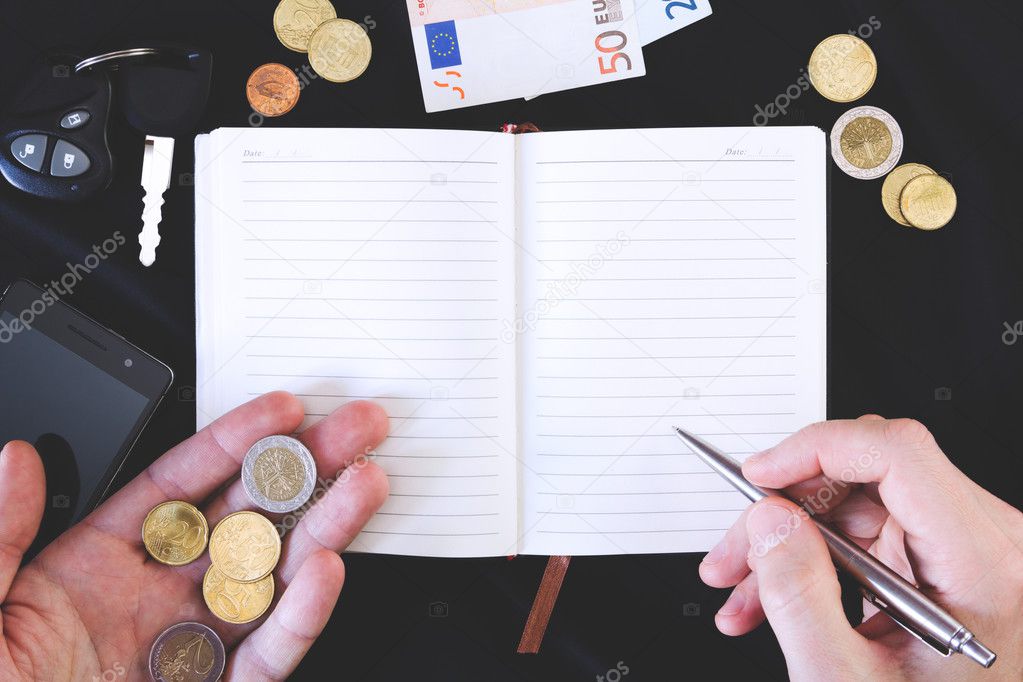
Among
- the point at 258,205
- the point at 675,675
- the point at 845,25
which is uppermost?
the point at 845,25

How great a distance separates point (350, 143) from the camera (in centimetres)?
83

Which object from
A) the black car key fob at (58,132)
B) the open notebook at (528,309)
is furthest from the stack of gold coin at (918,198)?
the black car key fob at (58,132)

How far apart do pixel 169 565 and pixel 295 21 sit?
0.63m

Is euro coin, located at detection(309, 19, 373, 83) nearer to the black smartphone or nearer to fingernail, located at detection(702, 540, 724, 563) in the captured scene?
the black smartphone

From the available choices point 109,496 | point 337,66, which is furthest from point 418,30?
point 109,496

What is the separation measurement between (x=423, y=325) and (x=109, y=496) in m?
0.41

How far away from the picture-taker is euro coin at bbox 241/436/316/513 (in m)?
0.80

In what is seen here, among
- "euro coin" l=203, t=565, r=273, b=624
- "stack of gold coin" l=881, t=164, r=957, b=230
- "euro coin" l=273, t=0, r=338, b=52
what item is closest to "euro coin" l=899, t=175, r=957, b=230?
"stack of gold coin" l=881, t=164, r=957, b=230

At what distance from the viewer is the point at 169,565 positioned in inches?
32.0

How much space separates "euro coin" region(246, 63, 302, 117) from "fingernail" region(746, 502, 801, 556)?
663 mm

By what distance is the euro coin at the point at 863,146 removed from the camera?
2.90ft

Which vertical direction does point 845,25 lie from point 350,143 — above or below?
above

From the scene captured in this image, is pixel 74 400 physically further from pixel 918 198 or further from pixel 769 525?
pixel 918 198

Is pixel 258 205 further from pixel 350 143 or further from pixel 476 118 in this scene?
pixel 476 118
